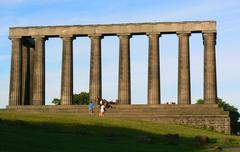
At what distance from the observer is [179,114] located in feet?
296

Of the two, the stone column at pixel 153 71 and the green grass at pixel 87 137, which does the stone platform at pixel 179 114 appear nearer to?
the stone column at pixel 153 71

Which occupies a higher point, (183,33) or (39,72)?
(183,33)

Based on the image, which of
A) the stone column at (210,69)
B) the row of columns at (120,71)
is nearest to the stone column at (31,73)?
the row of columns at (120,71)

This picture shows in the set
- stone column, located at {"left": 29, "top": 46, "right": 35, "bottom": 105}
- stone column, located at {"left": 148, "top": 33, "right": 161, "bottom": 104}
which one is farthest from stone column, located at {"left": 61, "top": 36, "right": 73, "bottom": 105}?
stone column, located at {"left": 148, "top": 33, "right": 161, "bottom": 104}

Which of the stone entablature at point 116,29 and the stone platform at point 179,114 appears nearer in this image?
the stone platform at point 179,114

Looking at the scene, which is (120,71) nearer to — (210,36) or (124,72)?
(124,72)

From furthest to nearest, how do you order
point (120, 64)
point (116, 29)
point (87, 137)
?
point (116, 29) → point (120, 64) → point (87, 137)

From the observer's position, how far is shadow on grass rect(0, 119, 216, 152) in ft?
129

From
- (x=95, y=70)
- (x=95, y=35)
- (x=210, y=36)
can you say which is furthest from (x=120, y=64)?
(x=210, y=36)

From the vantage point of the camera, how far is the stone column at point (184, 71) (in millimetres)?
99688

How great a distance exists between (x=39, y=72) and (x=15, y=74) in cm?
436

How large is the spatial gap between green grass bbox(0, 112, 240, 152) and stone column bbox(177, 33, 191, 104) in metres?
29.4

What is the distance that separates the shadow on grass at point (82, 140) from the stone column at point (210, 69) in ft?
131

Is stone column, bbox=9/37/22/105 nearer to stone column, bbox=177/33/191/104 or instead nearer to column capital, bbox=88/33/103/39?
column capital, bbox=88/33/103/39
